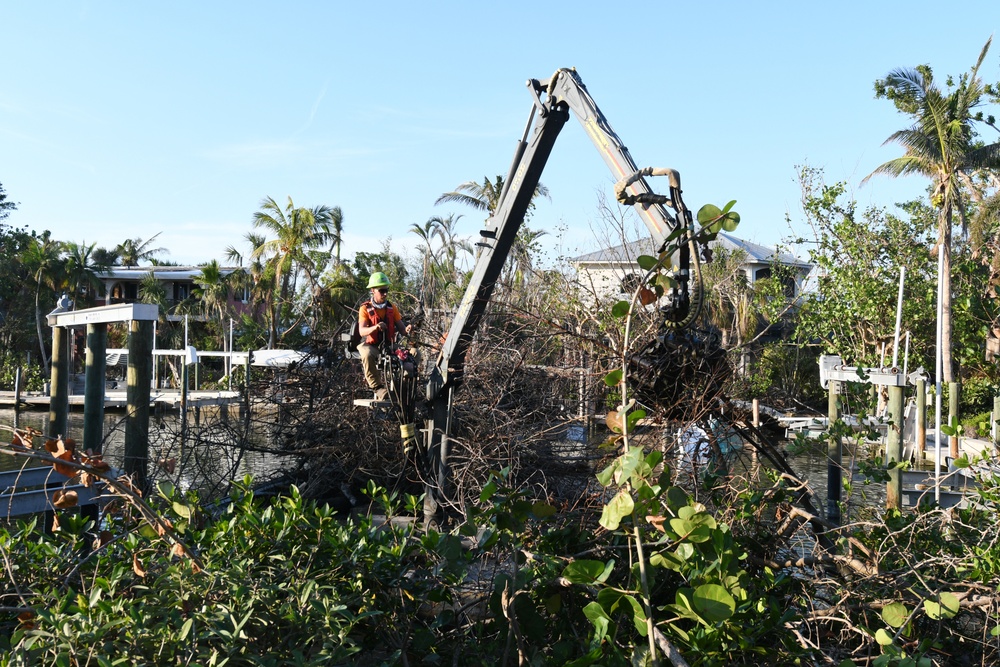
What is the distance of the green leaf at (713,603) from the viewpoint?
3.29 m

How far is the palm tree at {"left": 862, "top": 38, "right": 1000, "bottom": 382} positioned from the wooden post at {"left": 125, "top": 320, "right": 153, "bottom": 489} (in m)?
18.8

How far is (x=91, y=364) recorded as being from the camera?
8.70 m

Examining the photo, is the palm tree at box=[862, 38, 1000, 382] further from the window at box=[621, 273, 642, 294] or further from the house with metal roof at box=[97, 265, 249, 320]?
the house with metal roof at box=[97, 265, 249, 320]

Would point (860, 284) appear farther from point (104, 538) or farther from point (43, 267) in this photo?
point (43, 267)

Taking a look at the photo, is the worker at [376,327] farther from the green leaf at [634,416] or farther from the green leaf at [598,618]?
the green leaf at [598,618]

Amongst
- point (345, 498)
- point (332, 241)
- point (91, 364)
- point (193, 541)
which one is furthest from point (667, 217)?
point (332, 241)

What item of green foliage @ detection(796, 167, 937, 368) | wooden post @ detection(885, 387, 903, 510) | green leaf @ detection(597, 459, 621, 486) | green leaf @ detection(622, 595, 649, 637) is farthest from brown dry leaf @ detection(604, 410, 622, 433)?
green foliage @ detection(796, 167, 937, 368)

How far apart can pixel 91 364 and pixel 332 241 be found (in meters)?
26.6

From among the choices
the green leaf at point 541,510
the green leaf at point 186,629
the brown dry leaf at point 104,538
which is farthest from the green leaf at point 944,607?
the brown dry leaf at point 104,538

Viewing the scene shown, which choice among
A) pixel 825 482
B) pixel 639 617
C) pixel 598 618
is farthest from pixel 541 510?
pixel 825 482

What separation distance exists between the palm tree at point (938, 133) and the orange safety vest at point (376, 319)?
56.1 ft

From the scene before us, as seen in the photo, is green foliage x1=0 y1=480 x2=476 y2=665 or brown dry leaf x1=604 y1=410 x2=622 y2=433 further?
brown dry leaf x1=604 y1=410 x2=622 y2=433

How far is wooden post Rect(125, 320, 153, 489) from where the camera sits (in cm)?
837

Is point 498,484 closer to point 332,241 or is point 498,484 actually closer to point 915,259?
point 915,259
